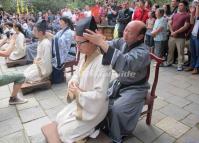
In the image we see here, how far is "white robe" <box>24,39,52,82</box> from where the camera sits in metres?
4.48

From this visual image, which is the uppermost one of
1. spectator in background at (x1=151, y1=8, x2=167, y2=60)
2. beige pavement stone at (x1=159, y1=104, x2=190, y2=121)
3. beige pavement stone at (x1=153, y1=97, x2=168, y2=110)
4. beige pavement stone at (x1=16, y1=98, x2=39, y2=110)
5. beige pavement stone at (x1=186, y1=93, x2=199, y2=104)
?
spectator in background at (x1=151, y1=8, x2=167, y2=60)

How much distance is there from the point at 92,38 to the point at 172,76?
3.61 metres

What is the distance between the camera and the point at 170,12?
21.1 ft

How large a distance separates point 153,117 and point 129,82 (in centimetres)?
95

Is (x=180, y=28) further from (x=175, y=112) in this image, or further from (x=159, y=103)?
(x=175, y=112)

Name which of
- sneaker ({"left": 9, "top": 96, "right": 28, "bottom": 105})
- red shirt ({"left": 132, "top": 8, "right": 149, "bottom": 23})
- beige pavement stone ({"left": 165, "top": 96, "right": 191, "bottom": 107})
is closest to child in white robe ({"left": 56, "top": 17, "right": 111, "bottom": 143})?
sneaker ({"left": 9, "top": 96, "right": 28, "bottom": 105})

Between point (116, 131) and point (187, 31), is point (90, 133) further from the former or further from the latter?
point (187, 31)

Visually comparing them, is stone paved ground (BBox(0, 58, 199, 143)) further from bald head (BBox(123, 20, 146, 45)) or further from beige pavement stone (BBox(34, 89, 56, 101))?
bald head (BBox(123, 20, 146, 45))

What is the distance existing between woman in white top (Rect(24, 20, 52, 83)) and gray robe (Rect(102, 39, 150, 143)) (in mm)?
2100

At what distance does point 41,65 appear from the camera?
454cm

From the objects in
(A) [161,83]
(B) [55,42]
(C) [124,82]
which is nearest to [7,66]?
(B) [55,42]

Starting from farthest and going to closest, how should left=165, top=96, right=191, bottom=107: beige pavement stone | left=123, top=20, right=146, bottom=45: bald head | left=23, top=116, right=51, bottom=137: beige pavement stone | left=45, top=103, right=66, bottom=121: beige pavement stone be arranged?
left=165, top=96, right=191, bottom=107: beige pavement stone
left=45, top=103, right=66, bottom=121: beige pavement stone
left=23, top=116, right=51, bottom=137: beige pavement stone
left=123, top=20, right=146, bottom=45: bald head

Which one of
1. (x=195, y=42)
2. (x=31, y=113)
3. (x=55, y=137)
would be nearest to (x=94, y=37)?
(x=55, y=137)

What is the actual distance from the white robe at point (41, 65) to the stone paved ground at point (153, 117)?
1.06ft
